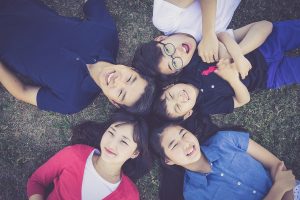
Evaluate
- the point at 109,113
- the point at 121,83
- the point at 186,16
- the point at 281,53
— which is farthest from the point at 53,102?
the point at 281,53

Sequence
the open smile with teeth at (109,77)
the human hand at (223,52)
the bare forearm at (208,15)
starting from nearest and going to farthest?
the bare forearm at (208,15), the open smile with teeth at (109,77), the human hand at (223,52)

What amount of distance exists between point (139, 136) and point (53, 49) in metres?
1.05

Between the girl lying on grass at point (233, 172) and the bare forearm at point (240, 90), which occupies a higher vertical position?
the bare forearm at point (240, 90)

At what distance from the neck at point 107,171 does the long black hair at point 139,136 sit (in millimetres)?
228

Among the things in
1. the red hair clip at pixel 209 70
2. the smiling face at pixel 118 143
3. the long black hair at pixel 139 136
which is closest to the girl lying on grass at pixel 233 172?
the long black hair at pixel 139 136

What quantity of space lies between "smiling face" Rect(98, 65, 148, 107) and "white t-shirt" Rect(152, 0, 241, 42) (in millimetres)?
523

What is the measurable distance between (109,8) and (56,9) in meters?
0.54

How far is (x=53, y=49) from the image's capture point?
2.87m

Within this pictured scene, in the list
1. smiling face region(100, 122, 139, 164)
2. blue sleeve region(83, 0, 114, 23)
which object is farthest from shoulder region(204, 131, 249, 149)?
blue sleeve region(83, 0, 114, 23)

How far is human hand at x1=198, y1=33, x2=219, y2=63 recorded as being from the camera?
283 cm

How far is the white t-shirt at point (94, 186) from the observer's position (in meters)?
3.09

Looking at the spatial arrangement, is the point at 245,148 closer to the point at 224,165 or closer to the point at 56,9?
the point at 224,165

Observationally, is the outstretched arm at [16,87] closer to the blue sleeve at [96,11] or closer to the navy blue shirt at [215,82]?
the blue sleeve at [96,11]

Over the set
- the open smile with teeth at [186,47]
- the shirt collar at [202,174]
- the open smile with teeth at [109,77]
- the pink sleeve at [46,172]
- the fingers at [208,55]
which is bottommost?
the pink sleeve at [46,172]
